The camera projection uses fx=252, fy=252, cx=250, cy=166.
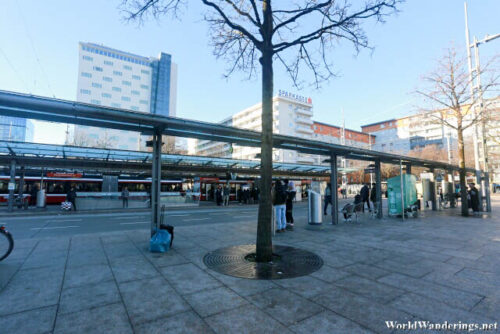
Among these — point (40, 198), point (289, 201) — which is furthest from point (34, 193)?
point (289, 201)

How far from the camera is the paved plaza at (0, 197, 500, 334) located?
9.16ft

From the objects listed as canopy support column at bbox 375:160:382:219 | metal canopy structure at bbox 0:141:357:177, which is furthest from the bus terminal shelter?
metal canopy structure at bbox 0:141:357:177

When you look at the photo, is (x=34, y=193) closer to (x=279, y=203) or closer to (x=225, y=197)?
(x=225, y=197)

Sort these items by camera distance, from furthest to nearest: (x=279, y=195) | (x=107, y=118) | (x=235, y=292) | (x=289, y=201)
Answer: (x=289, y=201) → (x=279, y=195) → (x=107, y=118) → (x=235, y=292)

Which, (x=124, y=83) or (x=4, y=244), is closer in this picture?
(x=4, y=244)

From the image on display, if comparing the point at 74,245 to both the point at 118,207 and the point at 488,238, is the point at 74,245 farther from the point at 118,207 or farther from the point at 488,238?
the point at 118,207

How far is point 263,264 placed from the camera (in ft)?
16.4

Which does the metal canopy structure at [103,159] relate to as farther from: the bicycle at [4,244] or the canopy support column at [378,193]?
the canopy support column at [378,193]

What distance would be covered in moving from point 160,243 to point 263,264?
258 cm

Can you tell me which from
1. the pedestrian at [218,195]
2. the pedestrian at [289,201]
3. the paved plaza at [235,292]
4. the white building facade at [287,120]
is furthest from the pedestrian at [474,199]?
the white building facade at [287,120]

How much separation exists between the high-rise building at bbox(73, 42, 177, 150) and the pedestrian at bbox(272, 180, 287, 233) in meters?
77.3

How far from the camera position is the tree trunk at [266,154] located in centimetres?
525

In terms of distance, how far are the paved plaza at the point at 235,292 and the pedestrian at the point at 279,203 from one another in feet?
7.91

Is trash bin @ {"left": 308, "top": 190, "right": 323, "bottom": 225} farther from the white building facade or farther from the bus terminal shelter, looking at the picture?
the white building facade
